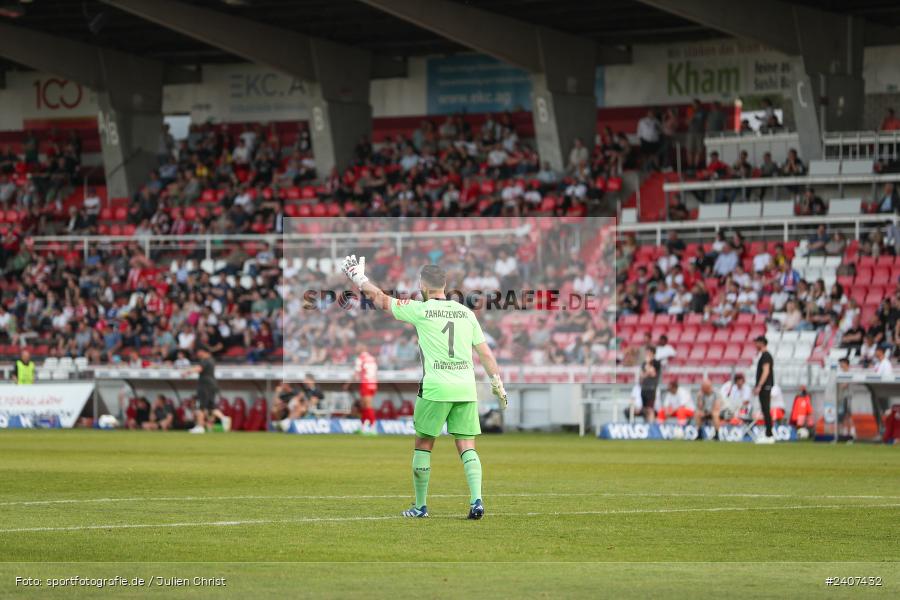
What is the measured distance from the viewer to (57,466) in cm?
2045

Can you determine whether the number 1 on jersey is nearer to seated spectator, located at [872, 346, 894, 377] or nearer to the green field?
the green field

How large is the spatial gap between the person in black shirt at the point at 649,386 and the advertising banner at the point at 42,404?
1298 centimetres

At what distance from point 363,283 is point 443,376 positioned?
1.02 m

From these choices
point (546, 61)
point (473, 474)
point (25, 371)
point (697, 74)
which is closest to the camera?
point (473, 474)

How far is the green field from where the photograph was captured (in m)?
9.37

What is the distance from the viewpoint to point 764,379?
2883 centimetres

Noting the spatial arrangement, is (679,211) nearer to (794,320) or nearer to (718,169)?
(718,169)

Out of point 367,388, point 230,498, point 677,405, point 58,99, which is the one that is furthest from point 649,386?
point 58,99

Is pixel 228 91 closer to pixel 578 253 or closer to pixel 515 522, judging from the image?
pixel 578 253

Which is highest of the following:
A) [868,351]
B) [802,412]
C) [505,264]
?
[505,264]

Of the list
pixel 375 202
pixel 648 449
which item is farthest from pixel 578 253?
pixel 648 449

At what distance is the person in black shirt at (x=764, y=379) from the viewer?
2882 cm

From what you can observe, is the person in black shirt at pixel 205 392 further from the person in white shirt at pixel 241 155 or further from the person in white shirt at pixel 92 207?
the person in white shirt at pixel 241 155

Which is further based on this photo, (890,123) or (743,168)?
(890,123)
